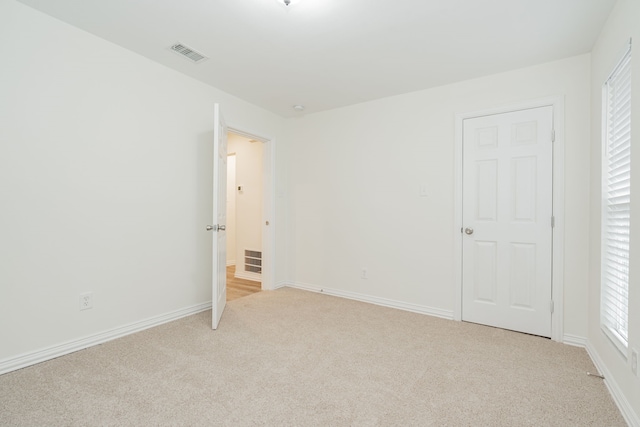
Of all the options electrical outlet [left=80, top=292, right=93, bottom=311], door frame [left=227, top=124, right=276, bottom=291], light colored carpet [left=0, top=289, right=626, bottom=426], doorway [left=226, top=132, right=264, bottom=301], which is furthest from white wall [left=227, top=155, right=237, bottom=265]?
electrical outlet [left=80, top=292, right=93, bottom=311]

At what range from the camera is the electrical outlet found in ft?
7.91

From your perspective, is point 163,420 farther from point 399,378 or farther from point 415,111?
point 415,111

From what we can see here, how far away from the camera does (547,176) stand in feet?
8.91

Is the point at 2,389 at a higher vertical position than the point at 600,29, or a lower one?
lower

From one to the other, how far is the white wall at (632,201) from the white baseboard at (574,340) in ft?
0.39

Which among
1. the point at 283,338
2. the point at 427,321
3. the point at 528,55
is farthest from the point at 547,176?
the point at 283,338

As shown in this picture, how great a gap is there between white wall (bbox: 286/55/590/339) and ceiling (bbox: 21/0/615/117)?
0.24 meters

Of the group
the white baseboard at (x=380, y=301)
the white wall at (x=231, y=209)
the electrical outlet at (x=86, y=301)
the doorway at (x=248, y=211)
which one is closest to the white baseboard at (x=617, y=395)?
the white baseboard at (x=380, y=301)

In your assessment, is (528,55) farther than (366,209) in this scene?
No

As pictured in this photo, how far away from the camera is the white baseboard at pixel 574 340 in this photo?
2558 millimetres

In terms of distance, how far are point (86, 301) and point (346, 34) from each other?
2814mm

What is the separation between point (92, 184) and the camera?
2.46 metres

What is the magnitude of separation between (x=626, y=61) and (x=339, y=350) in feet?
8.48

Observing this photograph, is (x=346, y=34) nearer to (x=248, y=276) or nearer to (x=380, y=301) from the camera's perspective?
(x=380, y=301)
